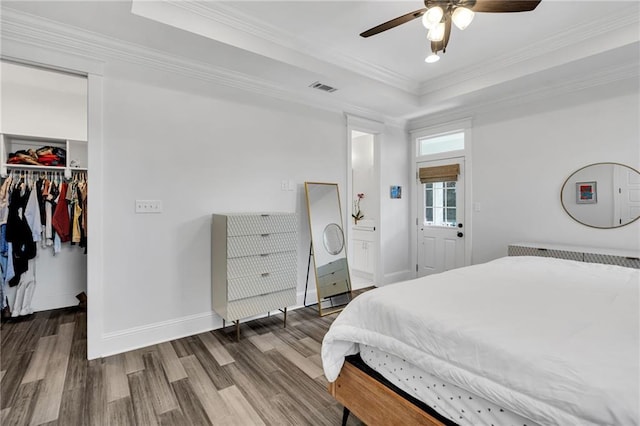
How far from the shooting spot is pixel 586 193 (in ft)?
10.3

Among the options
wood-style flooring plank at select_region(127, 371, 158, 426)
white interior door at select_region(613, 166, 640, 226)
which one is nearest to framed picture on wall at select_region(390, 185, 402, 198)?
white interior door at select_region(613, 166, 640, 226)

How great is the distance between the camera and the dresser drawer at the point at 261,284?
8.95 feet

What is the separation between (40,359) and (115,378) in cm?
80

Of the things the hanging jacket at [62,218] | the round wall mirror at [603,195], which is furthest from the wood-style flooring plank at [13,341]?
the round wall mirror at [603,195]

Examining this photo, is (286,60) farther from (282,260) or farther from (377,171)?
(377,171)

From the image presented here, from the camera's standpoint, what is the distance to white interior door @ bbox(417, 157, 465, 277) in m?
4.20

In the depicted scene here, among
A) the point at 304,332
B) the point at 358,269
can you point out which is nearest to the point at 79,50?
Result: the point at 304,332

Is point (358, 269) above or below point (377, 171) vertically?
below

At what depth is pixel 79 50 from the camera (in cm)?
238

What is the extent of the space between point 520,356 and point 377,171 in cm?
365

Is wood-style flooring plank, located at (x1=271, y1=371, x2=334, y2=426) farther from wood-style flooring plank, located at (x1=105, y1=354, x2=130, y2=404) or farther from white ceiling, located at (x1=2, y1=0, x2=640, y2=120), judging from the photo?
white ceiling, located at (x1=2, y1=0, x2=640, y2=120)

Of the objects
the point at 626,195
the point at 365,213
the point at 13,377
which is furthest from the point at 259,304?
the point at 626,195

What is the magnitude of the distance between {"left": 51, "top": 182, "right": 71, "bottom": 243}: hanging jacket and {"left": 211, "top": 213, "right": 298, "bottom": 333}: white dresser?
1850 mm

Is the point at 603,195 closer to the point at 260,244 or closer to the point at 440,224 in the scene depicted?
the point at 440,224
